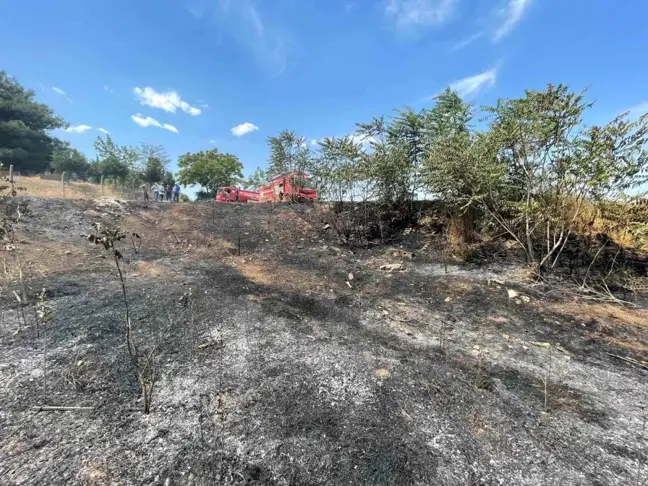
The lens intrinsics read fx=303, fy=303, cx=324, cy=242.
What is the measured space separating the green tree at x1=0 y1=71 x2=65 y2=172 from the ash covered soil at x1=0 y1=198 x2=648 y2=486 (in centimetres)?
3662

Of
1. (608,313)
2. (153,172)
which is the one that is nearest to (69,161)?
(153,172)

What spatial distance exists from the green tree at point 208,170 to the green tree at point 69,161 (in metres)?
13.5

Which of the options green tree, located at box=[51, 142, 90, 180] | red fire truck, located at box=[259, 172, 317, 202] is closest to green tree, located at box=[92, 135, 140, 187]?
green tree, located at box=[51, 142, 90, 180]

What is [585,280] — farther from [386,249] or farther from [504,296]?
[386,249]

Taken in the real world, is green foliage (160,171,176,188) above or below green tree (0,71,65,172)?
below

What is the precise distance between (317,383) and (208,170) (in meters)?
28.7

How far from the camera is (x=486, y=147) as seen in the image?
227 inches

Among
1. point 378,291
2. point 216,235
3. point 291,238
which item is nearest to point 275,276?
point 378,291

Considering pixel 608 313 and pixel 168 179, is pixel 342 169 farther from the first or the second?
pixel 168 179

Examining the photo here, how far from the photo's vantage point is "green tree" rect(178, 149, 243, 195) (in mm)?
28047

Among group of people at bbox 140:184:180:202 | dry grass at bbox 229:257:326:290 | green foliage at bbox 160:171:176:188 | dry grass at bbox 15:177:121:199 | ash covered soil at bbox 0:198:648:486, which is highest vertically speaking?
green foliage at bbox 160:171:176:188

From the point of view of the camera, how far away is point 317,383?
2.51m

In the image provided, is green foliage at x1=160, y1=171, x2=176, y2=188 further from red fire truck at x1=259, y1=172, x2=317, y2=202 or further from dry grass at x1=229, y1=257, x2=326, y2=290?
dry grass at x1=229, y1=257, x2=326, y2=290

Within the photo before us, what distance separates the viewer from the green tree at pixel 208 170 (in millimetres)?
28047
